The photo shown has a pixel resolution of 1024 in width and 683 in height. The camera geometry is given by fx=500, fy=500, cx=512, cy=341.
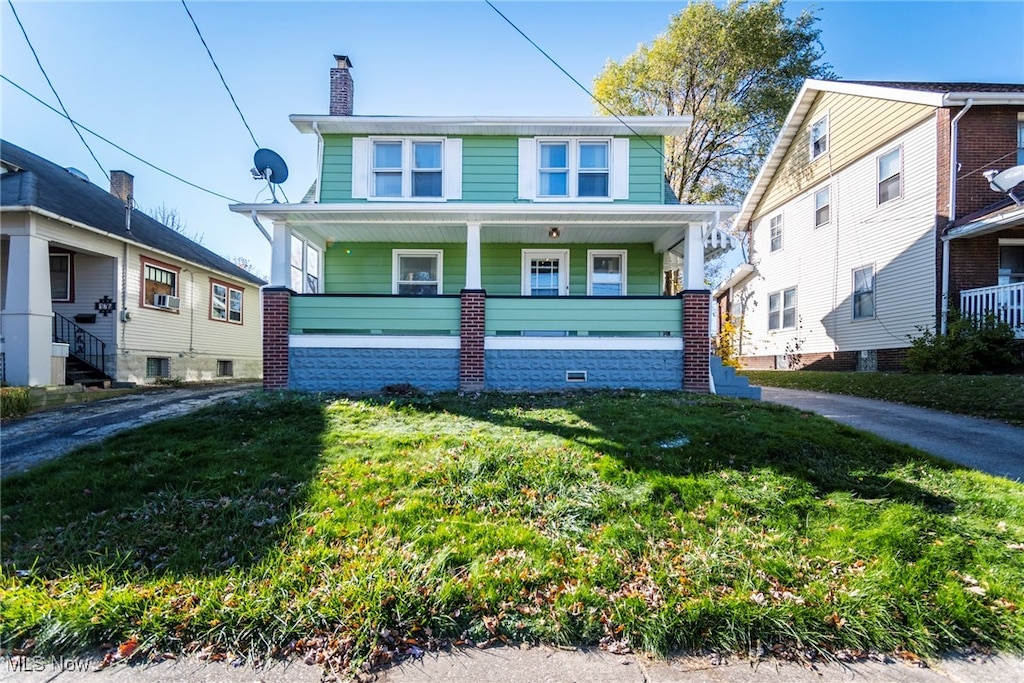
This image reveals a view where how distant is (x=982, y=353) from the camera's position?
10211 millimetres

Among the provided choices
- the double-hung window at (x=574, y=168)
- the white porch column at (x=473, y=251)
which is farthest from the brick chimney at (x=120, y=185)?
the double-hung window at (x=574, y=168)

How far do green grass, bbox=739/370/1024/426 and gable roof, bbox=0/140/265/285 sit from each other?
17.6 m

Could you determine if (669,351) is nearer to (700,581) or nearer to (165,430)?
(700,581)

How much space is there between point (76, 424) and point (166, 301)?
779cm

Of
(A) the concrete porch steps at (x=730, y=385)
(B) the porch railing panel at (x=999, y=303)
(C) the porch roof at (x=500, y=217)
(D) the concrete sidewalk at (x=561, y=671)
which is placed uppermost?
(C) the porch roof at (x=500, y=217)

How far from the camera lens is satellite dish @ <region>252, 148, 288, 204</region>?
32.7 ft

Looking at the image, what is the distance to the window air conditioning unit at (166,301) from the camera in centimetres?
1370

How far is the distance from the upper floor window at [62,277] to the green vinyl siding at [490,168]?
397 inches

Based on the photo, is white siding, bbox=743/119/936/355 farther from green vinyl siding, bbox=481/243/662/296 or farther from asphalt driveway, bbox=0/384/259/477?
asphalt driveway, bbox=0/384/259/477

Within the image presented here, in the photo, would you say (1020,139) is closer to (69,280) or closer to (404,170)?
(404,170)

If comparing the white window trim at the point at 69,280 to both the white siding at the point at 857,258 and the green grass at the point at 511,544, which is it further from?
the white siding at the point at 857,258

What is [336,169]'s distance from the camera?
437 inches

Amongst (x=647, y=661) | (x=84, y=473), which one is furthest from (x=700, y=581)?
(x=84, y=473)

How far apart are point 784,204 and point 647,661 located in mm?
19022
